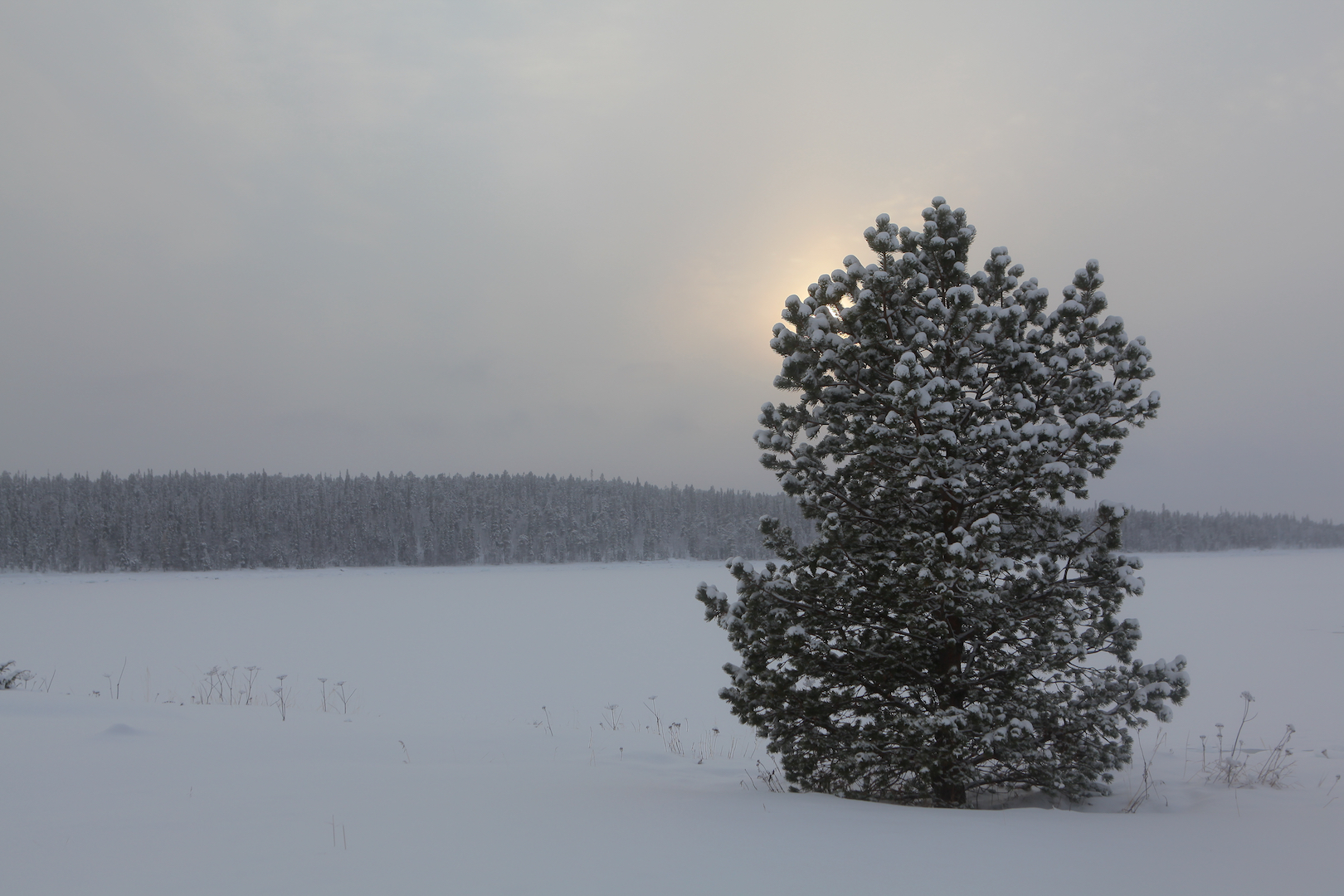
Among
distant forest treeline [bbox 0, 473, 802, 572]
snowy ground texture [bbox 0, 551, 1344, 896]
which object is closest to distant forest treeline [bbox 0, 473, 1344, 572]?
distant forest treeline [bbox 0, 473, 802, 572]

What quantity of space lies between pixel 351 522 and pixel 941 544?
350 feet

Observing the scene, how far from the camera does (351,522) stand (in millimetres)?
102938

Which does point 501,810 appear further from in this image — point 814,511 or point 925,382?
point 925,382

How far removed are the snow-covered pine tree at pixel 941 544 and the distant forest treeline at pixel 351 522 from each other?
241 ft

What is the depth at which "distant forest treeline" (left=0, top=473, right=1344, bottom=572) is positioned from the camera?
295ft

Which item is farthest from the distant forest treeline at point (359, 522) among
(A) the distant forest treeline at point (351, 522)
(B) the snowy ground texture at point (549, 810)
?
(B) the snowy ground texture at point (549, 810)

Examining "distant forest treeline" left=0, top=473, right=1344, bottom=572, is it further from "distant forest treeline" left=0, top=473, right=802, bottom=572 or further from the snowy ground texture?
the snowy ground texture

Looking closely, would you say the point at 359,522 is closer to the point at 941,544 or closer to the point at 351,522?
the point at 351,522

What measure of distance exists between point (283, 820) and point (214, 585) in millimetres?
63396

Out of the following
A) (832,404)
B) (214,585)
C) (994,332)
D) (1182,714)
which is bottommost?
(214,585)

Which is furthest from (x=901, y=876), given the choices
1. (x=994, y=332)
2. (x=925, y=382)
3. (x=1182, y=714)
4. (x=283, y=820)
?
(x=1182, y=714)

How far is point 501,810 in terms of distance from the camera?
5324mm

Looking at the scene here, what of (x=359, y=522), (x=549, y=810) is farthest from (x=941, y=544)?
(x=359, y=522)

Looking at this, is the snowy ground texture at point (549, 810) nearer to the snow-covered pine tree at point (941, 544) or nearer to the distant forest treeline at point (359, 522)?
the snow-covered pine tree at point (941, 544)
